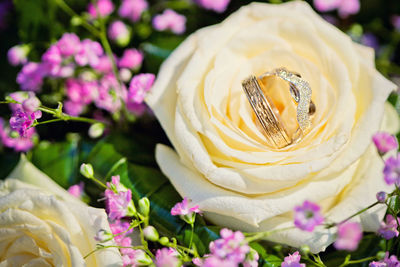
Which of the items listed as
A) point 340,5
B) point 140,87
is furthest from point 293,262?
point 340,5

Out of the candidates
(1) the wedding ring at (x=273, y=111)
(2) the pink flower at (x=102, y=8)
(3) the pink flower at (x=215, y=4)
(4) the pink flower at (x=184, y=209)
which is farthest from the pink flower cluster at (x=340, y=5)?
(4) the pink flower at (x=184, y=209)

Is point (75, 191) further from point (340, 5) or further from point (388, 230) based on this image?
point (340, 5)

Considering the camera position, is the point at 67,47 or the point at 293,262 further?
the point at 67,47

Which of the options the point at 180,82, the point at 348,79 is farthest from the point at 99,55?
the point at 348,79

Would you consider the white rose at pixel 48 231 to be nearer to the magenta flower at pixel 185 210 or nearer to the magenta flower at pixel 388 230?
the magenta flower at pixel 185 210

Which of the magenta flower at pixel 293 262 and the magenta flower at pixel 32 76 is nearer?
the magenta flower at pixel 293 262
